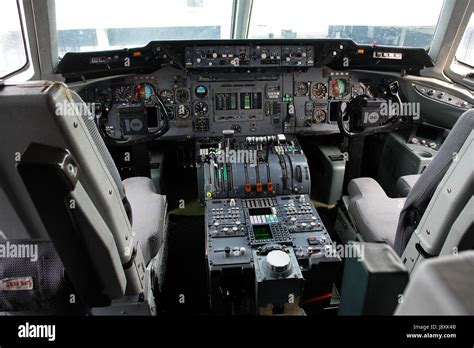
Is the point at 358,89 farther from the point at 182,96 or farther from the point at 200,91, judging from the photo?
the point at 182,96

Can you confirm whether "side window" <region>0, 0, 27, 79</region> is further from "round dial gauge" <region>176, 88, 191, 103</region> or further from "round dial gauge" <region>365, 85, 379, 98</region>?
"round dial gauge" <region>365, 85, 379, 98</region>

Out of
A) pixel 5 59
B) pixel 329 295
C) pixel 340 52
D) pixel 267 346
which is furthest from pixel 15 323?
pixel 340 52

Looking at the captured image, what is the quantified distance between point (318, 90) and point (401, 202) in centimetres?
164

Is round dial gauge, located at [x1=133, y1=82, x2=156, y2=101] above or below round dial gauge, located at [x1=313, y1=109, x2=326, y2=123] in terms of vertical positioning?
above

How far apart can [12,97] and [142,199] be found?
1.61m

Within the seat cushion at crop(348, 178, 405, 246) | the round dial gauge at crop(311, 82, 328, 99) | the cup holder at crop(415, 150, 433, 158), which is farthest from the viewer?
the round dial gauge at crop(311, 82, 328, 99)

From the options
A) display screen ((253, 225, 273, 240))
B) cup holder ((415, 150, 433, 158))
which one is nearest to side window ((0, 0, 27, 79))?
display screen ((253, 225, 273, 240))

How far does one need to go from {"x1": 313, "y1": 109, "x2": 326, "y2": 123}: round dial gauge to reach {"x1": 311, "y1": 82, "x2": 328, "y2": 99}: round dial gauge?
0.14 meters

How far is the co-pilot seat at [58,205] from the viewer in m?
1.00

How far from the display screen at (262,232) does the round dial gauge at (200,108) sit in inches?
62.2

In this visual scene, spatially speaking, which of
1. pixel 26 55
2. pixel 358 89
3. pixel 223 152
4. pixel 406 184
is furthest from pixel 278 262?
pixel 26 55

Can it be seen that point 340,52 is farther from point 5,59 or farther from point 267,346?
point 267,346

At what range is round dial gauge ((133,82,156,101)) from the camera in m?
3.59

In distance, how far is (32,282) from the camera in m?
1.32
